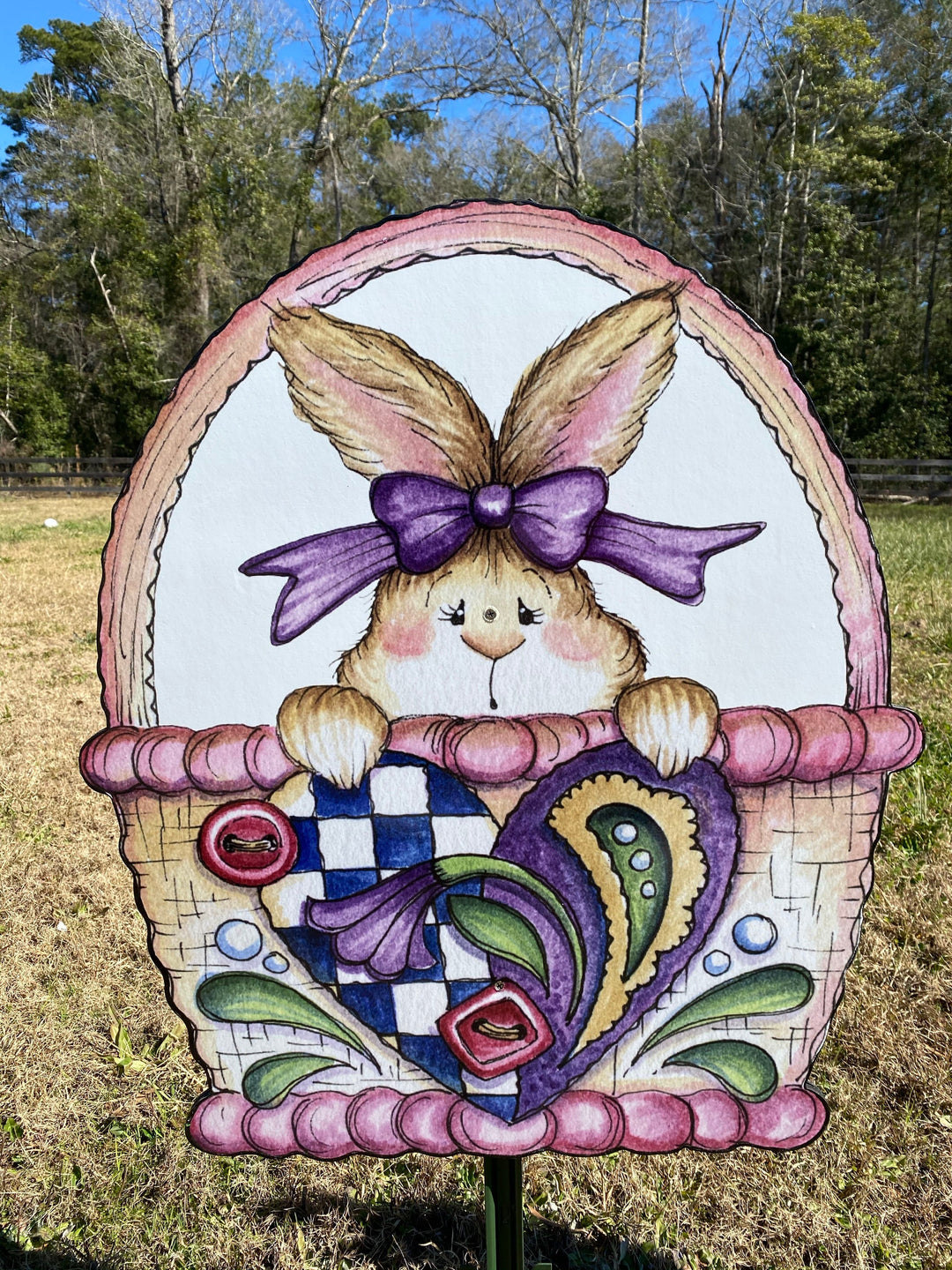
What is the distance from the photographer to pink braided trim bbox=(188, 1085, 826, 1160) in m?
1.00

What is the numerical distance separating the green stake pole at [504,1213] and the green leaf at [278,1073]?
0.26 metres

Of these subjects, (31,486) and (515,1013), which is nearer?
(515,1013)

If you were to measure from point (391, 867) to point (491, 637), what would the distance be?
0.96 ft

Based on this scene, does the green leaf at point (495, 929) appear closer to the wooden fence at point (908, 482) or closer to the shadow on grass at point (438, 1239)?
the shadow on grass at point (438, 1239)

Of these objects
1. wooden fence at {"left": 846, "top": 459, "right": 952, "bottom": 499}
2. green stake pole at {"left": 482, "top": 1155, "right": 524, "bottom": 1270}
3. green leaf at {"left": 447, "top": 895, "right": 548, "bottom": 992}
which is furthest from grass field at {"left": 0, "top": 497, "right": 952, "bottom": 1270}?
wooden fence at {"left": 846, "top": 459, "right": 952, "bottom": 499}

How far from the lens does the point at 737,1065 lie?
1004mm

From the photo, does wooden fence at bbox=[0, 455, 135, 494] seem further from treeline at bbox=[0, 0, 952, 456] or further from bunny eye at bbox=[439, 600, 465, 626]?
bunny eye at bbox=[439, 600, 465, 626]

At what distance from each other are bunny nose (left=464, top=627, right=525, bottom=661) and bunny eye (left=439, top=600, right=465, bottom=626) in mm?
15

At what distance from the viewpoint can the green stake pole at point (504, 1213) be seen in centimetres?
109

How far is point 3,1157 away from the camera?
178cm

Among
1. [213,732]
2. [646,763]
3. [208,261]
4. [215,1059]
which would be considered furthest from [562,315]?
[208,261]

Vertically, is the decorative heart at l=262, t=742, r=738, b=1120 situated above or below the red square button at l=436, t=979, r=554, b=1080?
above

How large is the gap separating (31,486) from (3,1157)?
1907 centimetres

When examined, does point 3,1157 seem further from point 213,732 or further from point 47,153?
point 47,153
